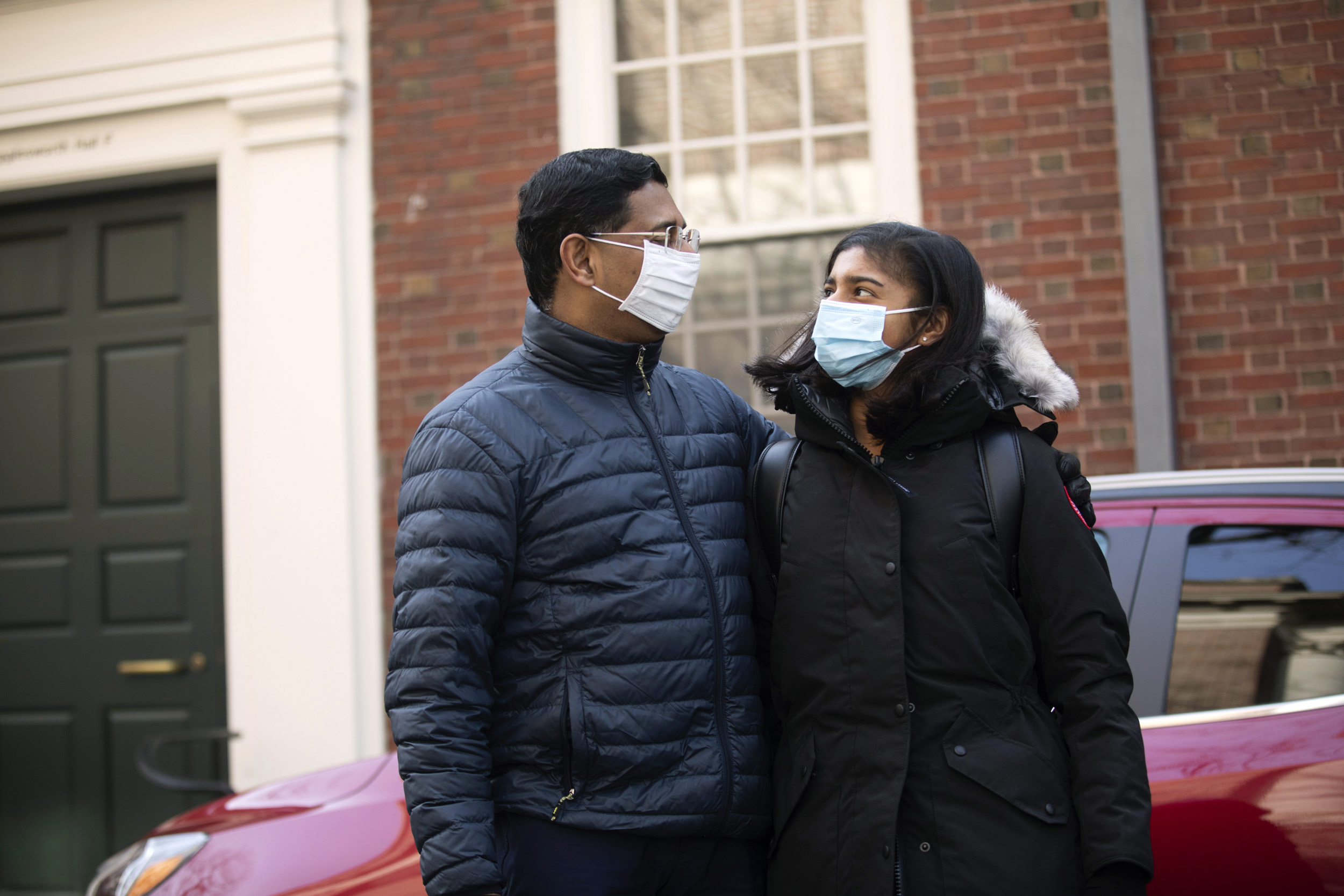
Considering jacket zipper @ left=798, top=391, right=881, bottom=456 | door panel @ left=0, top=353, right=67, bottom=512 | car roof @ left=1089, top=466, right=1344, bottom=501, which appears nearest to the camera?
jacket zipper @ left=798, top=391, right=881, bottom=456

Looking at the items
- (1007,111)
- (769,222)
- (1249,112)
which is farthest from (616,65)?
(1249,112)

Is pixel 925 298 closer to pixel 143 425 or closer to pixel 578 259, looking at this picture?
pixel 578 259

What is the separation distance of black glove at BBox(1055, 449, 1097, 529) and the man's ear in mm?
908

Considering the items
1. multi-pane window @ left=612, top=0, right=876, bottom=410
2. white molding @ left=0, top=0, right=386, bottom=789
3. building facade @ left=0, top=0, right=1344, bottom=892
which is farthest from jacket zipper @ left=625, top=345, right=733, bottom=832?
white molding @ left=0, top=0, right=386, bottom=789

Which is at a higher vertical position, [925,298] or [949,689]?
[925,298]

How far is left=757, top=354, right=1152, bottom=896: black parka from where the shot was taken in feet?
5.88

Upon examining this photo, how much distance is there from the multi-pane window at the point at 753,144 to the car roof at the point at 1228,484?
2.69m

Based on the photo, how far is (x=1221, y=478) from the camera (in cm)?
262

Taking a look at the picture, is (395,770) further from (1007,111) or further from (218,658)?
(1007,111)

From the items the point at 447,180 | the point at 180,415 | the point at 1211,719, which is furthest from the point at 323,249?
the point at 1211,719

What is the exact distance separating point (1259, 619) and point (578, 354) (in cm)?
160

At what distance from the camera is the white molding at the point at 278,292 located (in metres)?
5.35

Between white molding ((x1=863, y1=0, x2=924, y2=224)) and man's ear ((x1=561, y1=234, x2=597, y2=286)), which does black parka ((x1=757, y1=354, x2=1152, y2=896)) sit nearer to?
man's ear ((x1=561, y1=234, x2=597, y2=286))

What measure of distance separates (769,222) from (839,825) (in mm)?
3938
